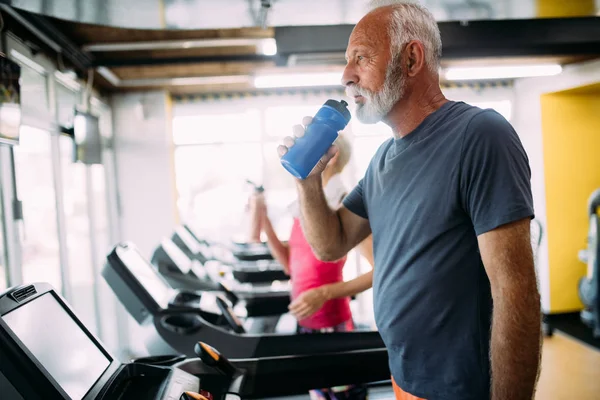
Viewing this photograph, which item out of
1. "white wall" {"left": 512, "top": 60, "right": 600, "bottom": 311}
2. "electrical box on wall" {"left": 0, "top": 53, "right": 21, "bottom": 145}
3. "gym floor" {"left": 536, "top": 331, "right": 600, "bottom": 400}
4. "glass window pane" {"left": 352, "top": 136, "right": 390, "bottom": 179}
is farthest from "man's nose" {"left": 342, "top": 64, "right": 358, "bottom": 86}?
"glass window pane" {"left": 352, "top": 136, "right": 390, "bottom": 179}

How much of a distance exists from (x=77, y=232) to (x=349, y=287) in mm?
3045

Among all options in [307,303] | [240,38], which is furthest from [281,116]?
[307,303]

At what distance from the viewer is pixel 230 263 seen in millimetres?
5484

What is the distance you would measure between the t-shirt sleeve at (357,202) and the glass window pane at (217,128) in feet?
16.9

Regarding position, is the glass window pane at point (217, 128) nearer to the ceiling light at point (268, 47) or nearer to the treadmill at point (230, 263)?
the treadmill at point (230, 263)

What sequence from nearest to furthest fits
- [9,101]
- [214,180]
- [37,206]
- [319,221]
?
[319,221] < [9,101] < [37,206] < [214,180]

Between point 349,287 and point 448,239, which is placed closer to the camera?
point 448,239

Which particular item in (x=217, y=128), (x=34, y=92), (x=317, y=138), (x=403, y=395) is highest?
(x=217, y=128)

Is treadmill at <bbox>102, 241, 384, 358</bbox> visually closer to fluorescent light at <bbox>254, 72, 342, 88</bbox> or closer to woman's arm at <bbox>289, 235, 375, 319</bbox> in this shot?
woman's arm at <bbox>289, 235, 375, 319</bbox>

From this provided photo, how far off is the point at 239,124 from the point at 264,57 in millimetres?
2269

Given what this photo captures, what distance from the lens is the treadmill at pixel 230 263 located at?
452cm

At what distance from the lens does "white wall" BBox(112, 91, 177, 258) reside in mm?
5566

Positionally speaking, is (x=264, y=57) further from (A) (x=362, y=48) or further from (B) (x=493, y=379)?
(B) (x=493, y=379)

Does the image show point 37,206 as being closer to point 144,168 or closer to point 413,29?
point 144,168
